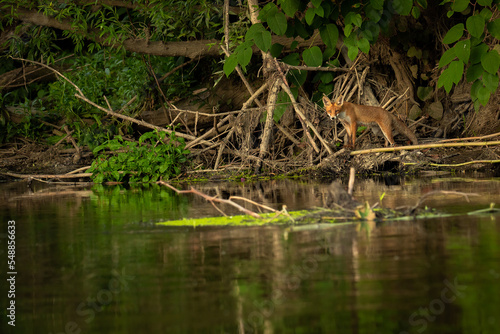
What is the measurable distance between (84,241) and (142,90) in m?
9.13

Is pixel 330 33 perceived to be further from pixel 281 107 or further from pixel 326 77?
pixel 326 77

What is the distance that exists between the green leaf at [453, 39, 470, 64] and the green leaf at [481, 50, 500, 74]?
0.24m

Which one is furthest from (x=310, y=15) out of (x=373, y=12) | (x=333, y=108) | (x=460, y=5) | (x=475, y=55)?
(x=475, y=55)

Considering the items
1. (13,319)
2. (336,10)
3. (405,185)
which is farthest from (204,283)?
(336,10)

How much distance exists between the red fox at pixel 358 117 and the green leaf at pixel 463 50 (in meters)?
2.24

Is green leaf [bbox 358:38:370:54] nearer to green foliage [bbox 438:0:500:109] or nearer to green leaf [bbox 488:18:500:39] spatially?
green foliage [bbox 438:0:500:109]

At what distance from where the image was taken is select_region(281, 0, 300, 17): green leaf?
10391mm

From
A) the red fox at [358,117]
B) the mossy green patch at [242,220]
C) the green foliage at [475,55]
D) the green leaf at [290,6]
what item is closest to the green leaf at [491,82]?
the green foliage at [475,55]

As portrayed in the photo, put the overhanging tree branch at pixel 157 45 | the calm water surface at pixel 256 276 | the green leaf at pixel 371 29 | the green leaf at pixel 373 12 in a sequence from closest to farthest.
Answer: the calm water surface at pixel 256 276
the green leaf at pixel 373 12
the green leaf at pixel 371 29
the overhanging tree branch at pixel 157 45

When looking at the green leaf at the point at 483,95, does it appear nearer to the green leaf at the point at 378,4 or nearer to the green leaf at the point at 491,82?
the green leaf at the point at 491,82

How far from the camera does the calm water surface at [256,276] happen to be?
10.5 ft

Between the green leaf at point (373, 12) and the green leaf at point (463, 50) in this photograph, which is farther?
the green leaf at point (373, 12)

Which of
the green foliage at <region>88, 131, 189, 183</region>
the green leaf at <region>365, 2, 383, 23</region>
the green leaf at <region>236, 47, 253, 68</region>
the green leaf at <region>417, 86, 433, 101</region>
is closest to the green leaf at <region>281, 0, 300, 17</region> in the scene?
the green leaf at <region>236, 47, 253, 68</region>

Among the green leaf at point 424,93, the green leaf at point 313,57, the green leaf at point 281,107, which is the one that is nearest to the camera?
the green leaf at point 313,57
